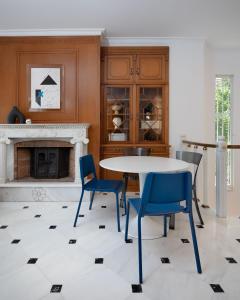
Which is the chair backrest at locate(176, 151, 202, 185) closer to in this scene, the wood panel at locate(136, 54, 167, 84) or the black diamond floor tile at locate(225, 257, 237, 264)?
the black diamond floor tile at locate(225, 257, 237, 264)

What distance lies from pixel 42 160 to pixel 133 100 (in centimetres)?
200

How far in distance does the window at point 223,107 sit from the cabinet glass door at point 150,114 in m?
1.27

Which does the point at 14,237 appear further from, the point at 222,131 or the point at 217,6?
the point at 222,131

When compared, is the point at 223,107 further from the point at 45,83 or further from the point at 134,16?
the point at 45,83

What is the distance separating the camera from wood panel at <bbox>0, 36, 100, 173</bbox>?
13.2ft

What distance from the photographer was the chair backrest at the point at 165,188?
1815mm

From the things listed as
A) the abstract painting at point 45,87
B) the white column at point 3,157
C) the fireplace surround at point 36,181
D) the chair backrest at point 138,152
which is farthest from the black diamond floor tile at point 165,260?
the abstract painting at point 45,87

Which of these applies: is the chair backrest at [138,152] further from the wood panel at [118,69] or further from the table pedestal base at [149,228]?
the wood panel at [118,69]

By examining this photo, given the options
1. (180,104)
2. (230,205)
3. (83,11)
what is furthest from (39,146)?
(230,205)

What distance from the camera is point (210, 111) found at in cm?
465

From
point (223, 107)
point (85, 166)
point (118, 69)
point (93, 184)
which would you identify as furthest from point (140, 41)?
point (93, 184)

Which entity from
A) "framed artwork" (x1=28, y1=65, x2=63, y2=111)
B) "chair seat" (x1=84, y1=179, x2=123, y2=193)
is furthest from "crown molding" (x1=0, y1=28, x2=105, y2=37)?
"chair seat" (x1=84, y1=179, x2=123, y2=193)

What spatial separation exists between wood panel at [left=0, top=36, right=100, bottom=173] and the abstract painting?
0.11 metres

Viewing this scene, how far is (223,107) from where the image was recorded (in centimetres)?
480
